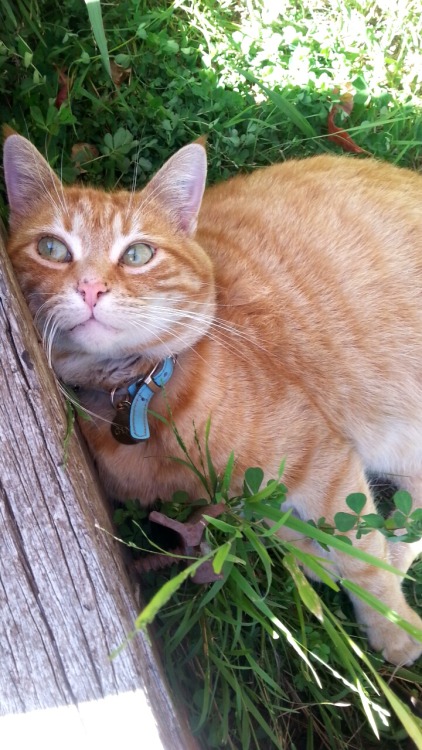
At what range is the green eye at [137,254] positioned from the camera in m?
1.87

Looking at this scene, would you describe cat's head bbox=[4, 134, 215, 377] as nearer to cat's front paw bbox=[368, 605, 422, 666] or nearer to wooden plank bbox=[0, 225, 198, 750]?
wooden plank bbox=[0, 225, 198, 750]

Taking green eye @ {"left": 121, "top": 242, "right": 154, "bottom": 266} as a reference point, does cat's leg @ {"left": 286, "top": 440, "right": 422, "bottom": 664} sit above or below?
below

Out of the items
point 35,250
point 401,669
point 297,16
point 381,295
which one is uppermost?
point 297,16

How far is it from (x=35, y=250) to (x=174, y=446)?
69 centimetres

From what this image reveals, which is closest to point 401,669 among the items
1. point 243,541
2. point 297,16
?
point 243,541

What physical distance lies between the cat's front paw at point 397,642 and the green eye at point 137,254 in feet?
4.83

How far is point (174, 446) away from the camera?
1948mm

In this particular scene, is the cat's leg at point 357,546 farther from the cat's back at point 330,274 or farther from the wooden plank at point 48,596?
the wooden plank at point 48,596

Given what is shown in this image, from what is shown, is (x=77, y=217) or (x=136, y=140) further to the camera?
(x=136, y=140)

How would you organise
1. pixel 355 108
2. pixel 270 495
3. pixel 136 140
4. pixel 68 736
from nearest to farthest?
1. pixel 68 736
2. pixel 270 495
3. pixel 136 140
4. pixel 355 108

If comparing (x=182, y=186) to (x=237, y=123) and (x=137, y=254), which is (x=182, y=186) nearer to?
(x=137, y=254)

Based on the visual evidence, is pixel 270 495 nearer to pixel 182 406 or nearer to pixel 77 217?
pixel 182 406

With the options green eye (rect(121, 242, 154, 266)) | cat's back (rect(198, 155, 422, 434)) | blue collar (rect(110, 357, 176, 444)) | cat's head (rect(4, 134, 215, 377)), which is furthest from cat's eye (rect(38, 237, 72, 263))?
cat's back (rect(198, 155, 422, 434))

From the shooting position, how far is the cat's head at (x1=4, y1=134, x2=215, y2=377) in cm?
169
